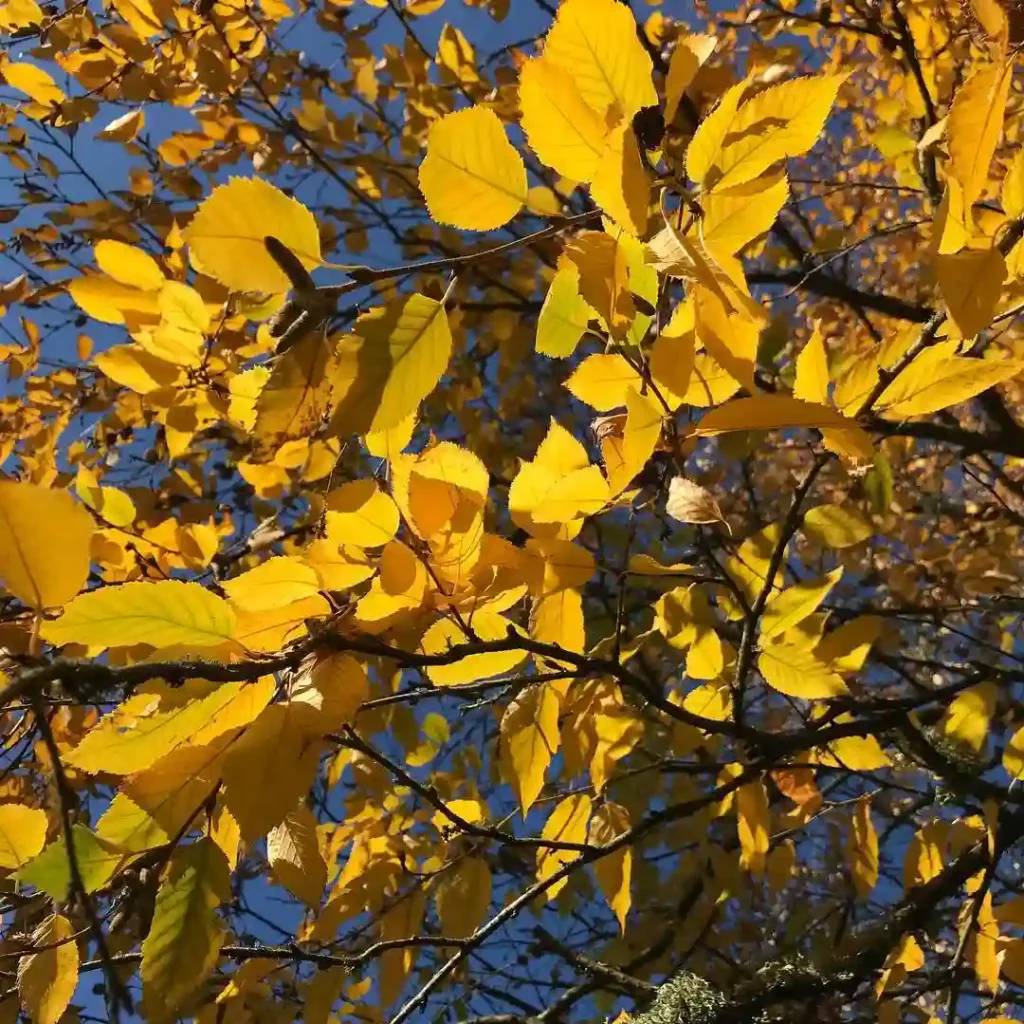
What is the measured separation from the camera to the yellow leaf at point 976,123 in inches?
16.9

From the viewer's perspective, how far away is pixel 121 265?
78 cm

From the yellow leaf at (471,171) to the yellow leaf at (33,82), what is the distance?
1.60m

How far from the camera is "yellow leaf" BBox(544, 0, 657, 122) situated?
469mm

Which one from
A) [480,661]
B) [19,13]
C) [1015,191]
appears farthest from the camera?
[19,13]

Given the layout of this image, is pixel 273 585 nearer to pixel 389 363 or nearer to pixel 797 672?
pixel 389 363

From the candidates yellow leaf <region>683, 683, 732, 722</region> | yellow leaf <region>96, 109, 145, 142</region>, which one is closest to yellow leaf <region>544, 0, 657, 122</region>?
yellow leaf <region>683, 683, 732, 722</region>

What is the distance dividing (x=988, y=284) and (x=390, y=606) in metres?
0.39

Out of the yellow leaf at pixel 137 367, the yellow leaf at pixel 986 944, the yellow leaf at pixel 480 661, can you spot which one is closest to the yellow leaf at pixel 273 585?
the yellow leaf at pixel 480 661

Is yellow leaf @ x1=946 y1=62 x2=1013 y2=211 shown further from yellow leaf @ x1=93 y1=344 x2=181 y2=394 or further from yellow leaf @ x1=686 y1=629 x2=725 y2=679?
yellow leaf @ x1=93 y1=344 x2=181 y2=394

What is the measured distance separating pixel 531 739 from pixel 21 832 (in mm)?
402

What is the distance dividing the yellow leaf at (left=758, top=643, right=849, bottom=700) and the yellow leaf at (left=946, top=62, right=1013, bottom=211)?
0.52 m

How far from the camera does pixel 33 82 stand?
1.66 m

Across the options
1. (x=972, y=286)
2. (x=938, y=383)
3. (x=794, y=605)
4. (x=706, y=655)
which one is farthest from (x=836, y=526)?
(x=972, y=286)

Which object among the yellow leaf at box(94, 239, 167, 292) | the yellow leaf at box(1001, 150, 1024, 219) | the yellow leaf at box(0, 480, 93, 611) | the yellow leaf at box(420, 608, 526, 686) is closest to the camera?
the yellow leaf at box(0, 480, 93, 611)
